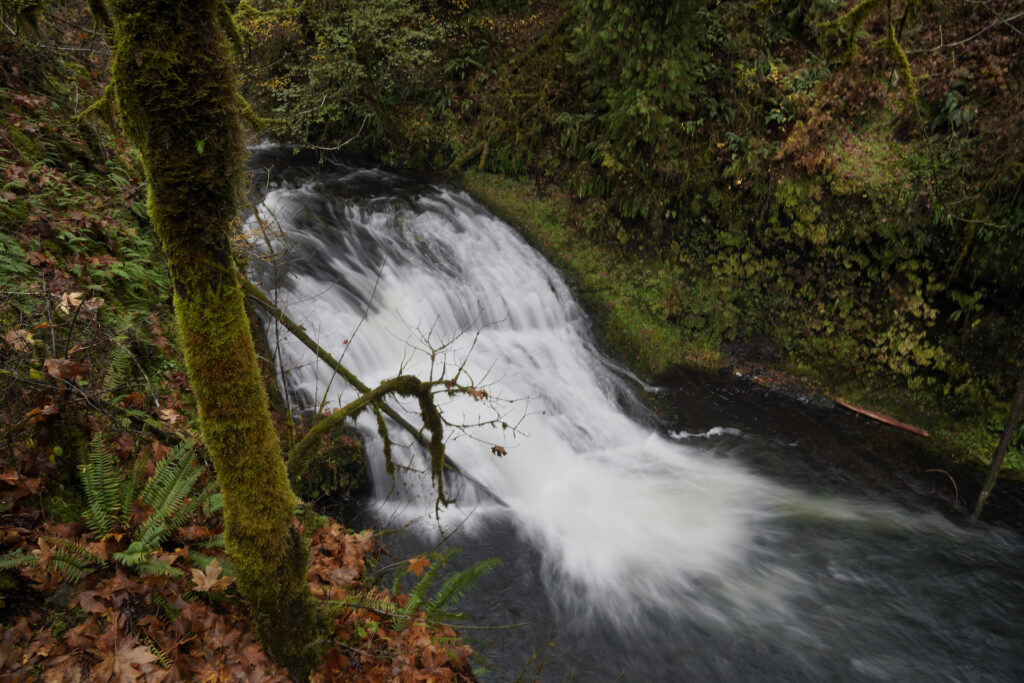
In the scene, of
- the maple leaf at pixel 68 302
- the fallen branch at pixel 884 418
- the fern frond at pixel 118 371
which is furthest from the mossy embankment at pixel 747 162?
the fern frond at pixel 118 371

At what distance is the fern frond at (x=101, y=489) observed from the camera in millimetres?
3000

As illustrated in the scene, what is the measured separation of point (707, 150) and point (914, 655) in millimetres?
9070

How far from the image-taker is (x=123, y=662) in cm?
255

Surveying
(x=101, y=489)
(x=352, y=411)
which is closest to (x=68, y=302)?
(x=101, y=489)

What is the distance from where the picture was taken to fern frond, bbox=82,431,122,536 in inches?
118

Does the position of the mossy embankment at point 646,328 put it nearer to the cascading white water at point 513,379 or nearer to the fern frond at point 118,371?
the cascading white water at point 513,379

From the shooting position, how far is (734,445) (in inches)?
355

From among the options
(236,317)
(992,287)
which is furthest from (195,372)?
(992,287)

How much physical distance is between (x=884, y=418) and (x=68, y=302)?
39.3 ft

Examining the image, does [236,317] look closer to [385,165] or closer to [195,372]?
[195,372]

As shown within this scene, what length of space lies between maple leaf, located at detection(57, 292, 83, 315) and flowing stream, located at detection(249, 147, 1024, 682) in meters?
1.50

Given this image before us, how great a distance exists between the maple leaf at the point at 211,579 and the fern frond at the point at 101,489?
0.61 meters

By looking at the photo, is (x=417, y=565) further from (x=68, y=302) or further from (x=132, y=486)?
(x=68, y=302)

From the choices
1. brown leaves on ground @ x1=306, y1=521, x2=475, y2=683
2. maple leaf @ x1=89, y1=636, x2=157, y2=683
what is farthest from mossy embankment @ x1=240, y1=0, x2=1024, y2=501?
maple leaf @ x1=89, y1=636, x2=157, y2=683
